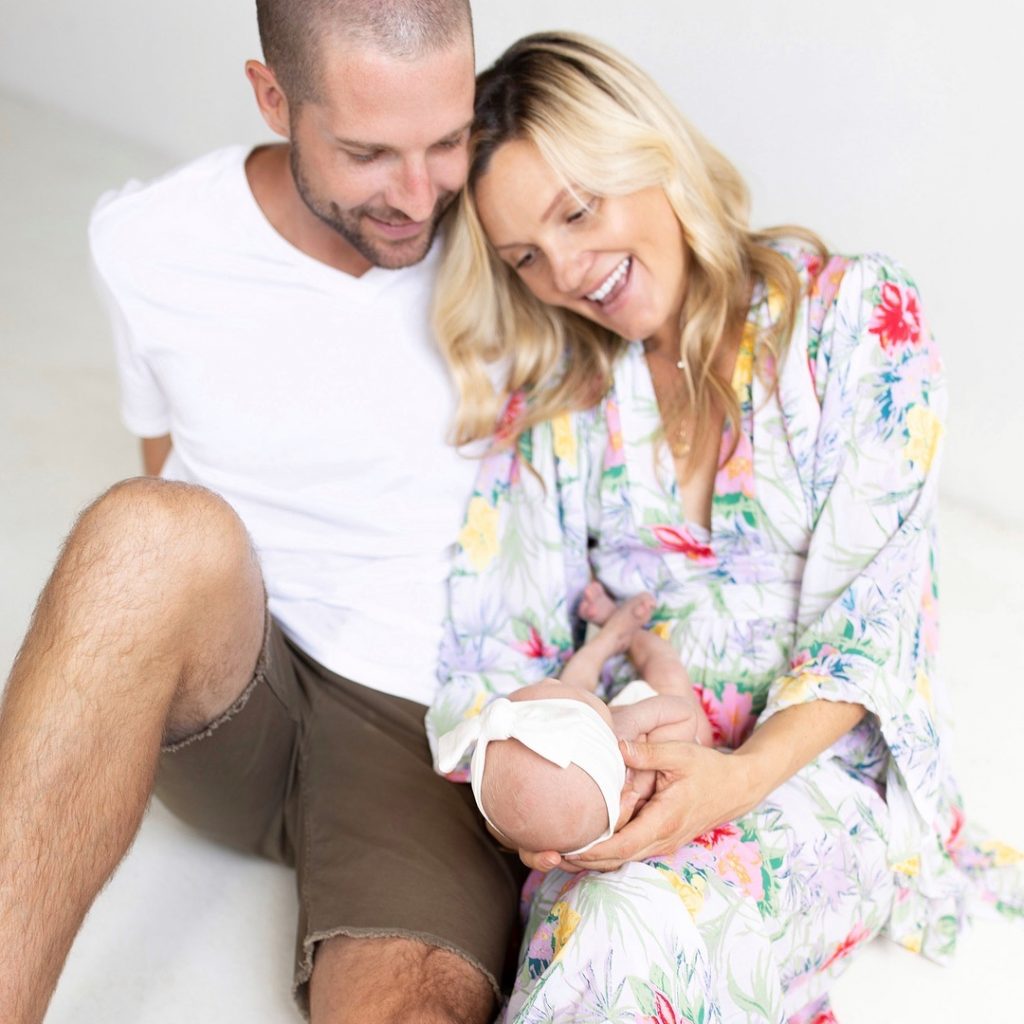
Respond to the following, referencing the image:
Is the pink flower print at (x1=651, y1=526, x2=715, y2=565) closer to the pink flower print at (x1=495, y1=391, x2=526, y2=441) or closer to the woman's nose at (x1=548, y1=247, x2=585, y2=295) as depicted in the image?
the pink flower print at (x1=495, y1=391, x2=526, y2=441)

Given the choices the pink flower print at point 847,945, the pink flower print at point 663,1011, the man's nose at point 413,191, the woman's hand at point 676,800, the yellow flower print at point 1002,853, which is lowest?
the yellow flower print at point 1002,853

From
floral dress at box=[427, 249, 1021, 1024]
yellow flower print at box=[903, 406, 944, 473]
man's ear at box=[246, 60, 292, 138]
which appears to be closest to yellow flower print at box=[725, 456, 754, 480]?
floral dress at box=[427, 249, 1021, 1024]

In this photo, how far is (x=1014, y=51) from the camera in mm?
2482

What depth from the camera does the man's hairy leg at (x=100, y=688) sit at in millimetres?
1373

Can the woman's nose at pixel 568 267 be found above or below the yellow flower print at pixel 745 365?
above

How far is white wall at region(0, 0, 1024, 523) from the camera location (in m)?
2.56

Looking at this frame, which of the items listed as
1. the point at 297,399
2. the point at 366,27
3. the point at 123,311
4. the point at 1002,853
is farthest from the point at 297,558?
the point at 1002,853

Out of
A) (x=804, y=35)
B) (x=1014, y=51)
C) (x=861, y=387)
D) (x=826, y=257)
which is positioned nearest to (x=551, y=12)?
(x=804, y=35)

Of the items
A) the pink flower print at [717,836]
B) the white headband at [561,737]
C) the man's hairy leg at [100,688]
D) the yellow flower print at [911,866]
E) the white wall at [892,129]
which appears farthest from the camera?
the white wall at [892,129]

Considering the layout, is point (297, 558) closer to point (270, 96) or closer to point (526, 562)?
point (526, 562)

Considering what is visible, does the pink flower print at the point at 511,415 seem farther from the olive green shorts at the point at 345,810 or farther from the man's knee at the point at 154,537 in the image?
the man's knee at the point at 154,537

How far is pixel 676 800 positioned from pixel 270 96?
1146mm

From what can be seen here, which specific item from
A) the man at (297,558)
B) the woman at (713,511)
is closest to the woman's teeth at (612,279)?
the woman at (713,511)

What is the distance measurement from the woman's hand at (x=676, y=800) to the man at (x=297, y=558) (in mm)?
271
